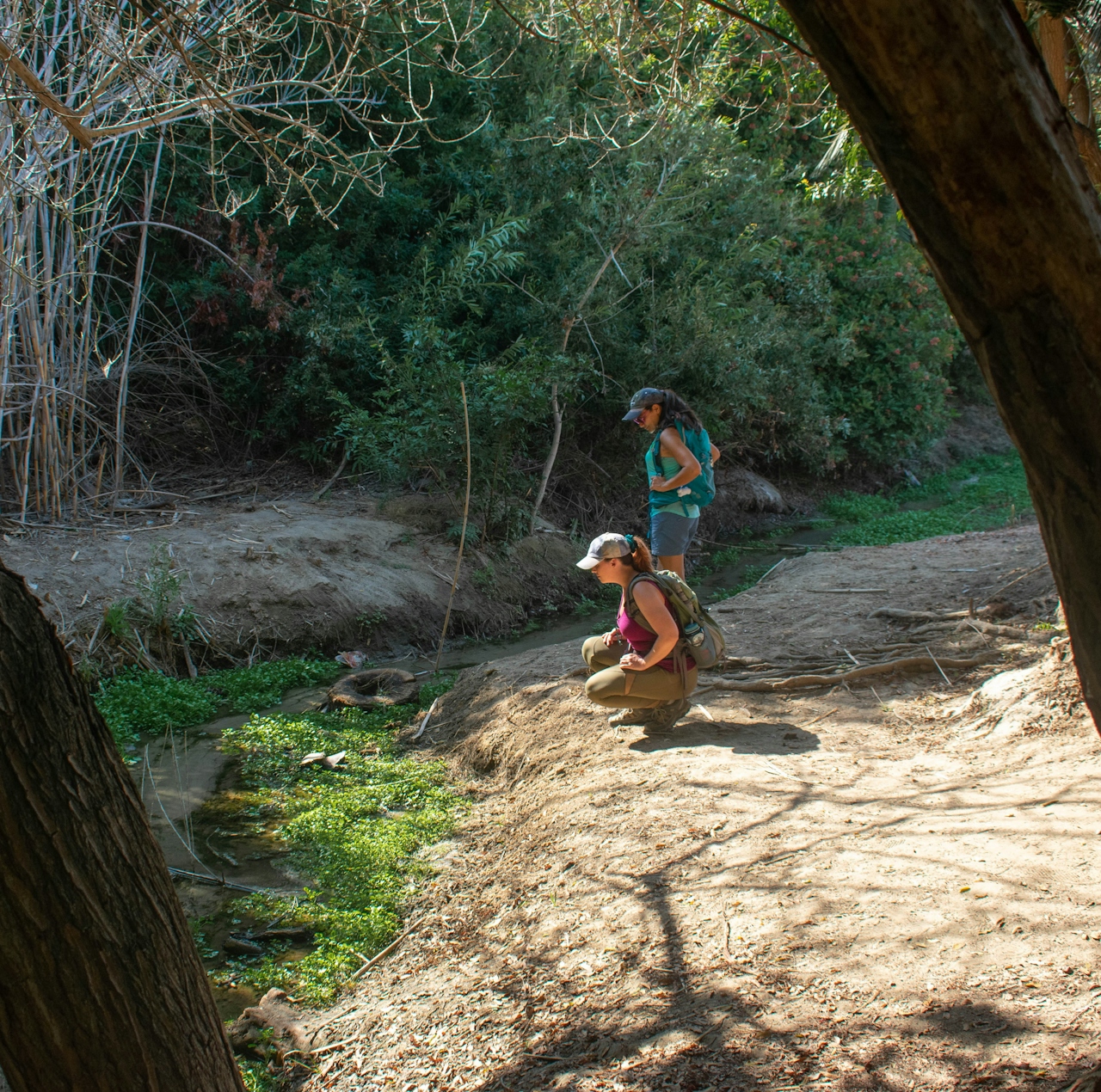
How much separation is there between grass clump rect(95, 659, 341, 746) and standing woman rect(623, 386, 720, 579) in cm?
327

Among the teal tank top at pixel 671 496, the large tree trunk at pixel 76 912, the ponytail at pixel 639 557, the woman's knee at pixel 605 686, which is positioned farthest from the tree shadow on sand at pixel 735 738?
the large tree trunk at pixel 76 912

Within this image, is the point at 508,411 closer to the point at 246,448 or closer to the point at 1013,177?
the point at 246,448

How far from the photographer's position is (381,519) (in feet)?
35.1

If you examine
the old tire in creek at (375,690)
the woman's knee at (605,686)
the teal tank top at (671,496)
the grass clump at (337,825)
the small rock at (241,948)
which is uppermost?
the teal tank top at (671,496)

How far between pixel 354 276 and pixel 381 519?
12.0 ft

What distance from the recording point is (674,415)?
651cm

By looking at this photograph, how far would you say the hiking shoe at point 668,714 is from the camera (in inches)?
212

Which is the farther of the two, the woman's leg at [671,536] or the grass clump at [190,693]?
the grass clump at [190,693]

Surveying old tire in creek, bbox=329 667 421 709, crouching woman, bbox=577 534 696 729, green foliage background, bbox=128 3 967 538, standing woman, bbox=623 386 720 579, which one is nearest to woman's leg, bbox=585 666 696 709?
crouching woman, bbox=577 534 696 729

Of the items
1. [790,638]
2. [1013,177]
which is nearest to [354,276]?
[790,638]

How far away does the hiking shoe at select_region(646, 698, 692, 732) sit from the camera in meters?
5.38

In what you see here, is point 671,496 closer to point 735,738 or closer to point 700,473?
point 700,473

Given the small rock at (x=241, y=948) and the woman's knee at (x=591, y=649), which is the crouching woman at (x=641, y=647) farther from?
the small rock at (x=241, y=948)

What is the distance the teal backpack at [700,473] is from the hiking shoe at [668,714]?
1677 mm
